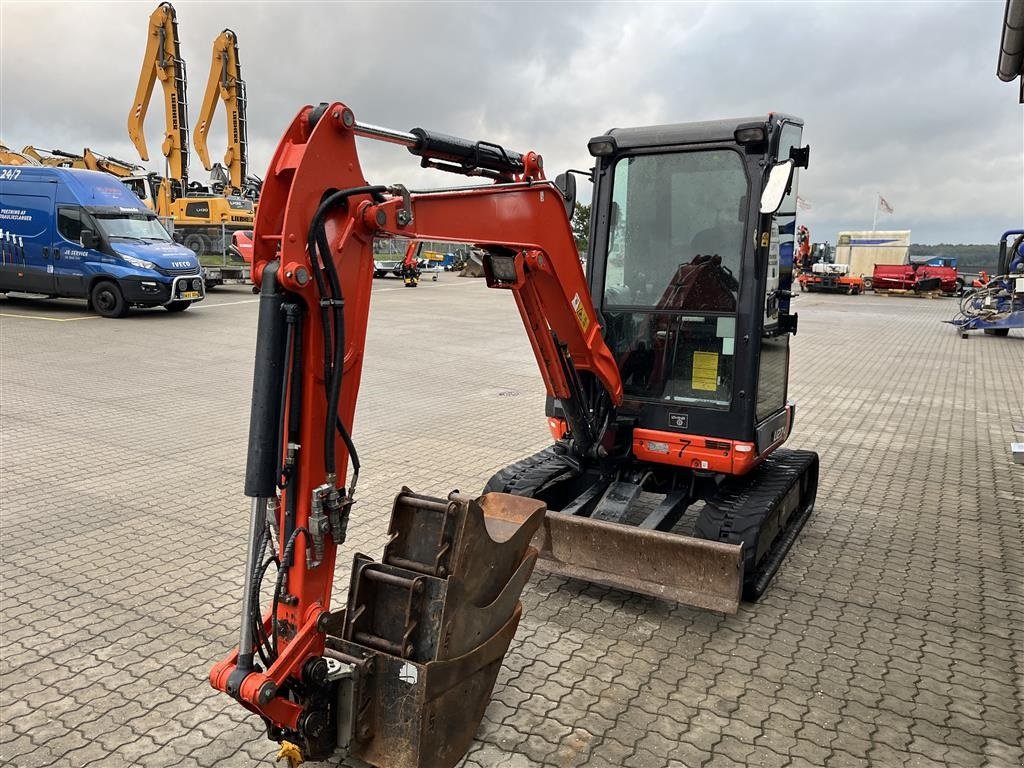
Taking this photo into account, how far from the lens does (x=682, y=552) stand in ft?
14.0

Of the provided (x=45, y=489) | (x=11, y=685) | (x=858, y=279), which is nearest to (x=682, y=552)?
(x=11, y=685)

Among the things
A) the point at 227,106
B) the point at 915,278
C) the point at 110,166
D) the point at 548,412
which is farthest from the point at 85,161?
the point at 915,278

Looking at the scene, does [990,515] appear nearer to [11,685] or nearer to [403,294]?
[11,685]

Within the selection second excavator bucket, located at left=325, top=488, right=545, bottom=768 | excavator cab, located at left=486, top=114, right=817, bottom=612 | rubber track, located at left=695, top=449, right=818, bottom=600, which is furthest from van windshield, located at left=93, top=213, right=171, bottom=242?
second excavator bucket, located at left=325, top=488, right=545, bottom=768

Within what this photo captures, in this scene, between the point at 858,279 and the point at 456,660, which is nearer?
the point at 456,660

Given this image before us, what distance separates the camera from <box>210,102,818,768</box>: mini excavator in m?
2.81

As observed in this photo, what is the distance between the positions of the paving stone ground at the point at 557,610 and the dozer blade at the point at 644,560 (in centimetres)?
24

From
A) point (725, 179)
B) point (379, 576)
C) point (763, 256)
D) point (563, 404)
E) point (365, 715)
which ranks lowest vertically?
point (365, 715)

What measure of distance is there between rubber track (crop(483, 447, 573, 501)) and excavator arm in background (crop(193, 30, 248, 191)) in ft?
89.5

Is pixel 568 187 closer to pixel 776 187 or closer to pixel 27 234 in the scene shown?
pixel 776 187

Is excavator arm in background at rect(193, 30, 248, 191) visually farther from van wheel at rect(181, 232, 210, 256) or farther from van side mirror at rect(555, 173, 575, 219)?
van side mirror at rect(555, 173, 575, 219)

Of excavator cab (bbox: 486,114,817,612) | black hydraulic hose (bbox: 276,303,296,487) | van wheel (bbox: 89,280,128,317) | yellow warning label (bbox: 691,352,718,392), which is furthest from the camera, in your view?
van wheel (bbox: 89,280,128,317)

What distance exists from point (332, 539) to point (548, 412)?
2.75 metres

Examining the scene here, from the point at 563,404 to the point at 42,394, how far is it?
791cm
